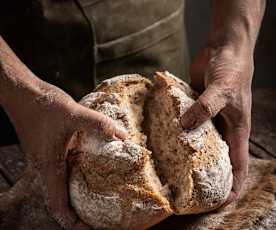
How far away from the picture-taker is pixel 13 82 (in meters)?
1.28

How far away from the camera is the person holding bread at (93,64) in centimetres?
126

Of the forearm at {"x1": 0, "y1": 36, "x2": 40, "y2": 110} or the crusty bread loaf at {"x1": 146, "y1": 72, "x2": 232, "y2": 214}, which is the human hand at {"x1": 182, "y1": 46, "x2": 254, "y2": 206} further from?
the forearm at {"x1": 0, "y1": 36, "x2": 40, "y2": 110}

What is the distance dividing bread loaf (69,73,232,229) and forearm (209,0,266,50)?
17 centimetres

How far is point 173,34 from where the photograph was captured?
5.68 ft

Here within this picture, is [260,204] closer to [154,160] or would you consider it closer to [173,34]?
[154,160]

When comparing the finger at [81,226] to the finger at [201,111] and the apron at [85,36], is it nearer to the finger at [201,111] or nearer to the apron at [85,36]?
the finger at [201,111]

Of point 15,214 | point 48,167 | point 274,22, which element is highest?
point 48,167

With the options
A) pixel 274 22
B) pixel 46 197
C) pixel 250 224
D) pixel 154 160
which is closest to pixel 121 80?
pixel 154 160

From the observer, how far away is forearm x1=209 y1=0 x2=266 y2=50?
56.7 inches

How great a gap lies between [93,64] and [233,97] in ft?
1.30

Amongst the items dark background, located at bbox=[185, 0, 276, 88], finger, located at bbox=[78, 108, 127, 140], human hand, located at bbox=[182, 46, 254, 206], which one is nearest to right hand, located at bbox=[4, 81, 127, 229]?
finger, located at bbox=[78, 108, 127, 140]

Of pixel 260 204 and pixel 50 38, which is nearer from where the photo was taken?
pixel 260 204

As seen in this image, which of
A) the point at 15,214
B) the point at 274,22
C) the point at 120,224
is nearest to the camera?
the point at 120,224

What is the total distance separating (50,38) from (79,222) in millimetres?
454
